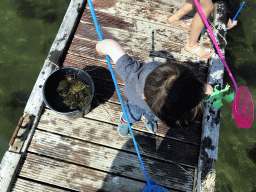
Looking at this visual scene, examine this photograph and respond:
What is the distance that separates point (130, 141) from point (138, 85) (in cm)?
85

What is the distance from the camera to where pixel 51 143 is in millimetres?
1811

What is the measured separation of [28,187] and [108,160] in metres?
0.78

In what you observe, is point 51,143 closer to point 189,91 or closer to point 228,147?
point 189,91

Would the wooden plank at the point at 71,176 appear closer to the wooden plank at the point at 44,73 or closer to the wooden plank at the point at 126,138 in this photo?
the wooden plank at the point at 44,73

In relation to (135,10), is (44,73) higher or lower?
lower

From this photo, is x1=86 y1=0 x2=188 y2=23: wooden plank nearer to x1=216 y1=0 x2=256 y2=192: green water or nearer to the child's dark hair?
Result: x1=216 y1=0 x2=256 y2=192: green water

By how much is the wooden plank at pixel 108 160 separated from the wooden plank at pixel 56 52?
301 mm

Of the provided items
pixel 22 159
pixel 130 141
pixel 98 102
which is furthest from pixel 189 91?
pixel 22 159

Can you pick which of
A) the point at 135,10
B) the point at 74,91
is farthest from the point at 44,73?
the point at 135,10

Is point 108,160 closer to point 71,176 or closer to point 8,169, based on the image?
point 71,176

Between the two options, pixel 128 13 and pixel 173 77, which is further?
pixel 128 13

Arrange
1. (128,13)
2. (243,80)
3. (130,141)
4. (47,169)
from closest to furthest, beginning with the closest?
1. (47,169)
2. (130,141)
3. (128,13)
4. (243,80)

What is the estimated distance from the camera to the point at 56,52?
2.10 metres

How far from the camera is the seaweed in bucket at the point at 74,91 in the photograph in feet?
5.98
